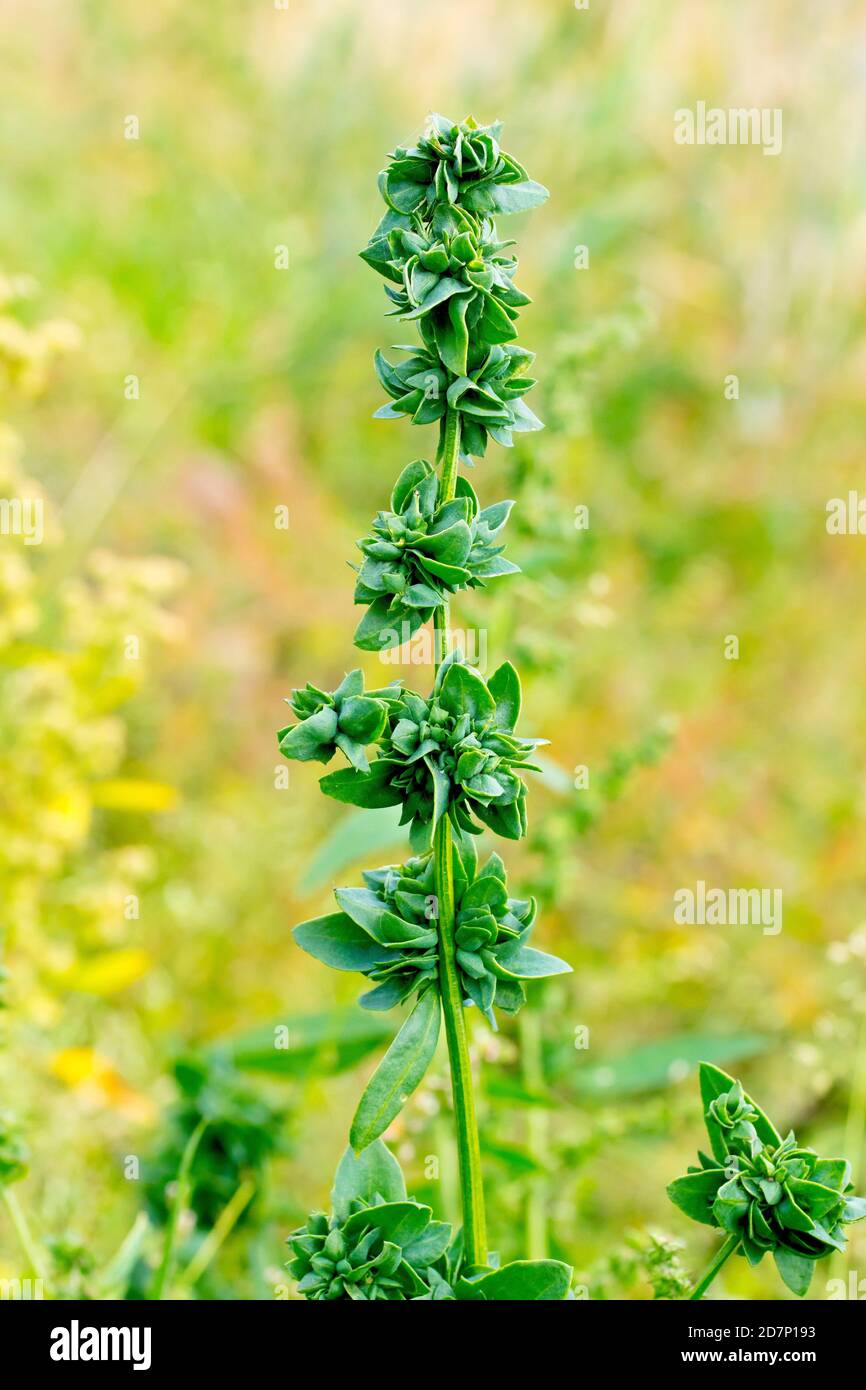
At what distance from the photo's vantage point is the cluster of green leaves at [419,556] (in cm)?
67

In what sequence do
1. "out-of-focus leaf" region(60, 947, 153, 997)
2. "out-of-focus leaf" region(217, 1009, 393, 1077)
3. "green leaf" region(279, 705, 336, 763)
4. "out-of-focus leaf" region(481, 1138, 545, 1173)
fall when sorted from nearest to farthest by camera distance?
1. "green leaf" region(279, 705, 336, 763)
2. "out-of-focus leaf" region(481, 1138, 545, 1173)
3. "out-of-focus leaf" region(217, 1009, 393, 1077)
4. "out-of-focus leaf" region(60, 947, 153, 997)

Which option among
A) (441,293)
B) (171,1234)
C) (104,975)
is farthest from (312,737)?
(104,975)

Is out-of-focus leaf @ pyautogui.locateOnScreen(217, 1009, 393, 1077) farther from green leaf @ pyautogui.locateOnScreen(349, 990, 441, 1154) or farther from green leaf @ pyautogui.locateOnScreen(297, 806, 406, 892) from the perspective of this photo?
green leaf @ pyautogui.locateOnScreen(349, 990, 441, 1154)

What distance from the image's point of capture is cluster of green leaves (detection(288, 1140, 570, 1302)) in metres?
0.69

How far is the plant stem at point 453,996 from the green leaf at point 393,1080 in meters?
0.01

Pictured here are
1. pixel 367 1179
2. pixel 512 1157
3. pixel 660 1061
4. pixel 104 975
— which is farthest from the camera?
pixel 104 975

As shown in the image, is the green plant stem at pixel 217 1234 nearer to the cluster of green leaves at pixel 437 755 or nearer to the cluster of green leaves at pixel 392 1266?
the cluster of green leaves at pixel 392 1266

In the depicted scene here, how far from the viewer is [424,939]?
678mm

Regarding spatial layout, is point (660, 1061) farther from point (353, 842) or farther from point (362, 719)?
point (362, 719)

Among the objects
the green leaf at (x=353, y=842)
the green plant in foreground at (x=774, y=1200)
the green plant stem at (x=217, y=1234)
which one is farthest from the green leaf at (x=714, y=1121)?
the green plant stem at (x=217, y=1234)

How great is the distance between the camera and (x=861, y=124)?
3266 mm

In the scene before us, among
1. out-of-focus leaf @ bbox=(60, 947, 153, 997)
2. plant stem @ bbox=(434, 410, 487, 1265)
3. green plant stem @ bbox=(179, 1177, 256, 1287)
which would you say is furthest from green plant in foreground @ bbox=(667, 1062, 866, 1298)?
out-of-focus leaf @ bbox=(60, 947, 153, 997)

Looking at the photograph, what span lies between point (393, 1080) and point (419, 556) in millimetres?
269
